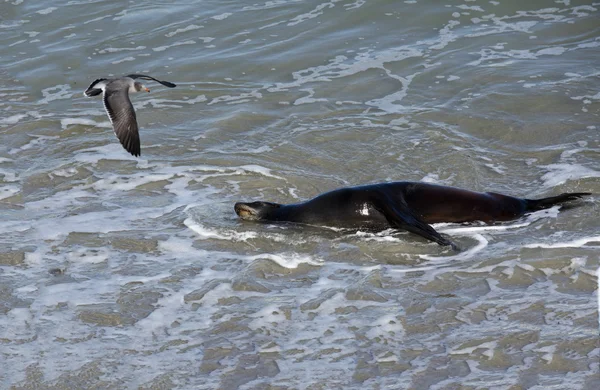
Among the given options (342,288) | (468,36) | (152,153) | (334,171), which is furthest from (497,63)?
(342,288)

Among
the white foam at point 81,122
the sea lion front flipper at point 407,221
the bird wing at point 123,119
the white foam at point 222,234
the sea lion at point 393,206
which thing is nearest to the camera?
the sea lion front flipper at point 407,221

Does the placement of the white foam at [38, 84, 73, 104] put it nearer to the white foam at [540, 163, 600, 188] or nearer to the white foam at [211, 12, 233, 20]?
the white foam at [211, 12, 233, 20]

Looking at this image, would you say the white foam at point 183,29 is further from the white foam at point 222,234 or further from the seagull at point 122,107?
the white foam at point 222,234

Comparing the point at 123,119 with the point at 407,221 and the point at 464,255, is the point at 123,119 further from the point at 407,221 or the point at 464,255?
the point at 464,255

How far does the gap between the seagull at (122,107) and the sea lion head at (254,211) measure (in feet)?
3.31

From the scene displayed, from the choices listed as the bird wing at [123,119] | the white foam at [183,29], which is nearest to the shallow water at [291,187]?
the white foam at [183,29]

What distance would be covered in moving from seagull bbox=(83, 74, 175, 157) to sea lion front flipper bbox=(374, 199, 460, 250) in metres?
1.98

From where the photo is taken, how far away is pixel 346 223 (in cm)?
678

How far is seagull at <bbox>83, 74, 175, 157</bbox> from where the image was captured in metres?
7.47

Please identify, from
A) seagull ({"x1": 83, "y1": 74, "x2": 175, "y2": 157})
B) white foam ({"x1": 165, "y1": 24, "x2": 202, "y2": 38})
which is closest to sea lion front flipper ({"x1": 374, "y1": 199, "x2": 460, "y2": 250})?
seagull ({"x1": 83, "y1": 74, "x2": 175, "y2": 157})

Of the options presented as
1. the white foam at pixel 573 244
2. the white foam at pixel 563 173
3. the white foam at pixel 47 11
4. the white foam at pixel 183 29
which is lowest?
the white foam at pixel 563 173

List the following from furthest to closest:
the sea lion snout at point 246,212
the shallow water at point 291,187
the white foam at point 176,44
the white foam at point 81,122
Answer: the white foam at point 176,44
the white foam at point 81,122
the sea lion snout at point 246,212
the shallow water at point 291,187

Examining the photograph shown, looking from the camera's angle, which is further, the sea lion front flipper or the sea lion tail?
the sea lion tail

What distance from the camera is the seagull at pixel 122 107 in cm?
747
